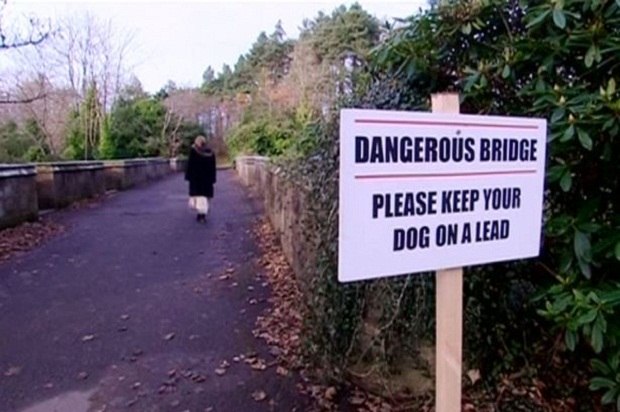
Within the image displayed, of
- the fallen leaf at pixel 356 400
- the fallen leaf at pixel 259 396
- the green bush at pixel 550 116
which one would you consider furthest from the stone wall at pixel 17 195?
the green bush at pixel 550 116

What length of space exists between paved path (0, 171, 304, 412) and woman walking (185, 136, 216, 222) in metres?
1.84

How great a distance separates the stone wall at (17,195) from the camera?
9.34 meters

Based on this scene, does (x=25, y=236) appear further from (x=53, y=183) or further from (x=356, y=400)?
(x=356, y=400)

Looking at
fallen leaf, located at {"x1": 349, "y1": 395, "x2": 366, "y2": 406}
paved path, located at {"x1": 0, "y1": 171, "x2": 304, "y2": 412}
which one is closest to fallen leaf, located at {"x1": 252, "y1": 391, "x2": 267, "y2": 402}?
paved path, located at {"x1": 0, "y1": 171, "x2": 304, "y2": 412}

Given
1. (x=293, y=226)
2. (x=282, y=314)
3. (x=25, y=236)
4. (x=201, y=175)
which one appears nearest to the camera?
(x=282, y=314)

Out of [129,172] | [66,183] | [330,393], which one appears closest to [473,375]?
[330,393]

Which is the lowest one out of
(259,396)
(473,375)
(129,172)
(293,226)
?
(259,396)

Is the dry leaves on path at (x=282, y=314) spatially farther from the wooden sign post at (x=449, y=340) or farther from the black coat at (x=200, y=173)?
the black coat at (x=200, y=173)

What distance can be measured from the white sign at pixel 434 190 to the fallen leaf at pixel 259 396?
2.31 meters

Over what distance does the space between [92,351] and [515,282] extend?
10.8ft

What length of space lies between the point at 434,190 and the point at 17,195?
9.85 metres

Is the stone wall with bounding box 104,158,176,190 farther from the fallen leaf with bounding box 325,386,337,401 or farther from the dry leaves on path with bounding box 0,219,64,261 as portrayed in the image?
the fallen leaf with bounding box 325,386,337,401

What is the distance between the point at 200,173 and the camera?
11.3 meters

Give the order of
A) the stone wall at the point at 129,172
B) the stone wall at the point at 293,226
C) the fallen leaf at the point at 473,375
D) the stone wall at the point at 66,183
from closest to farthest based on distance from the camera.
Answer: the fallen leaf at the point at 473,375 → the stone wall at the point at 293,226 → the stone wall at the point at 66,183 → the stone wall at the point at 129,172
